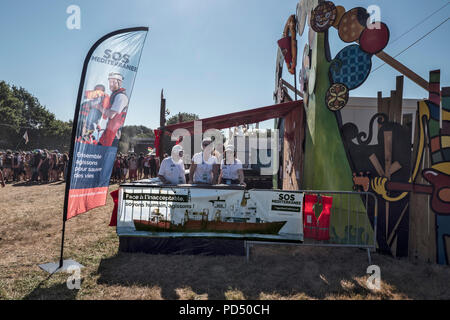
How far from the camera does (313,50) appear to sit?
276 inches

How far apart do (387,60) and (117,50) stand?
5.34 meters

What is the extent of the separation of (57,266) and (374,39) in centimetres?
737

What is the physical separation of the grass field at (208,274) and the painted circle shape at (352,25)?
4604 mm

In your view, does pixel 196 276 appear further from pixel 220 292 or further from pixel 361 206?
pixel 361 206

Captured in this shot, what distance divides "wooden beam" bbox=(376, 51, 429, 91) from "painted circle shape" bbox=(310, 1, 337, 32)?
152 centimetres

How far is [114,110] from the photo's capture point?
4660 millimetres

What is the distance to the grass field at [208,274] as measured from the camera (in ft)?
11.8

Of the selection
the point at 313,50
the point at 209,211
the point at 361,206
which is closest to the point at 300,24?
the point at 313,50

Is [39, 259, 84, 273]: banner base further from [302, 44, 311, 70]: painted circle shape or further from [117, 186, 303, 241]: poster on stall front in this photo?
[302, 44, 311, 70]: painted circle shape

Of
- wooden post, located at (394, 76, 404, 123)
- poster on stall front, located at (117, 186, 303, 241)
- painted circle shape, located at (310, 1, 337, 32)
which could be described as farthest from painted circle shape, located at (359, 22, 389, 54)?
poster on stall front, located at (117, 186, 303, 241)

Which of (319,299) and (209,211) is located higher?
(209,211)

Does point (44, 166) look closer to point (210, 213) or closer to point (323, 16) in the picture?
point (210, 213)
